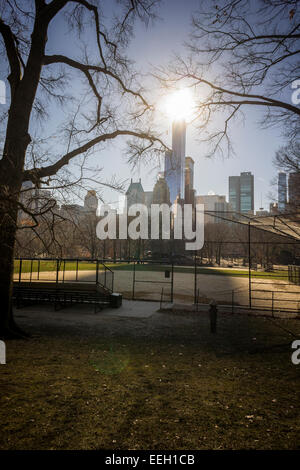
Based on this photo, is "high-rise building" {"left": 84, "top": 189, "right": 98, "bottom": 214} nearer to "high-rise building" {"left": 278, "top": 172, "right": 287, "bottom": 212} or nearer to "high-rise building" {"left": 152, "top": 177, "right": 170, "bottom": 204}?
"high-rise building" {"left": 278, "top": 172, "right": 287, "bottom": 212}

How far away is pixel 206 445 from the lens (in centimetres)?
344

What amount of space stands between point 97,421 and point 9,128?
24.5 feet

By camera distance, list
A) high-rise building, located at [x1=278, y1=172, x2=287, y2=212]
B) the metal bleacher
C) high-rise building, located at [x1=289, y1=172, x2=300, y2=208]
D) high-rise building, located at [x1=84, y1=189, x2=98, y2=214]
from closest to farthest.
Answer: high-rise building, located at [x1=84, y1=189, x2=98, y2=214]
the metal bleacher
high-rise building, located at [x1=289, y1=172, x2=300, y2=208]
high-rise building, located at [x1=278, y1=172, x2=287, y2=212]

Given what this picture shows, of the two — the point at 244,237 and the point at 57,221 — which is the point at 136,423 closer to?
the point at 57,221

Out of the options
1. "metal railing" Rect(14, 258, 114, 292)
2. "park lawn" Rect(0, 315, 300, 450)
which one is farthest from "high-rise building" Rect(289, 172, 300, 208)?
"park lawn" Rect(0, 315, 300, 450)

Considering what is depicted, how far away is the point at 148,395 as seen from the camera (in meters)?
4.85

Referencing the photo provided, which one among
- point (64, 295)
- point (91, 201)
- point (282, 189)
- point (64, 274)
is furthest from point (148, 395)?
point (282, 189)

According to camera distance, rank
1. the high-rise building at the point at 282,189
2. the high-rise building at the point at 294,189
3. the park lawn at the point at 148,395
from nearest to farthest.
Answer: the park lawn at the point at 148,395 → the high-rise building at the point at 294,189 → the high-rise building at the point at 282,189

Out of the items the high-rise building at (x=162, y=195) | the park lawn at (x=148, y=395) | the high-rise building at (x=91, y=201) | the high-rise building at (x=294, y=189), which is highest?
the high-rise building at (x=162, y=195)

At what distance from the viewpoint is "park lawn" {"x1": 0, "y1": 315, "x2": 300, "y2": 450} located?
357cm

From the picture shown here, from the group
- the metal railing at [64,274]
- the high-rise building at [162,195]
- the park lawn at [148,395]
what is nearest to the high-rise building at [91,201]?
the metal railing at [64,274]

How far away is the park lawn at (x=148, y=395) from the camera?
3570 millimetres

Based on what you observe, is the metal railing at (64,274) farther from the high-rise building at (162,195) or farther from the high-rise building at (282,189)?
the high-rise building at (162,195)

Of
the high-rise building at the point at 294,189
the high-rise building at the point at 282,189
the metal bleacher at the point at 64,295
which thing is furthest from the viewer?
the high-rise building at the point at 282,189
